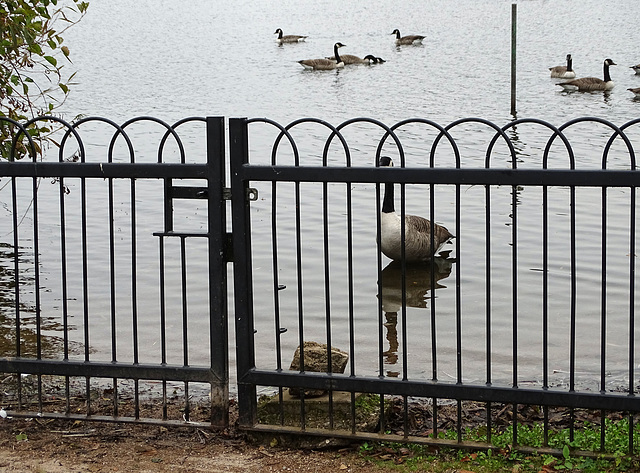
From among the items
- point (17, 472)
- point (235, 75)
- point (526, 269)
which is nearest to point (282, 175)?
point (17, 472)

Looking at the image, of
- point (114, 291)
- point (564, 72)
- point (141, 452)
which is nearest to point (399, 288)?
point (114, 291)

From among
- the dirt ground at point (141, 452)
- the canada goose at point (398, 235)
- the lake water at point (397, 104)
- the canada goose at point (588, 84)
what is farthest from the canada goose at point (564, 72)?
the dirt ground at point (141, 452)

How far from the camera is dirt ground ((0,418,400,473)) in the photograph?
15.9 feet

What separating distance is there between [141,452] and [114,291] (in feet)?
3.63

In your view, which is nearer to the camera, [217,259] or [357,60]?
[217,259]

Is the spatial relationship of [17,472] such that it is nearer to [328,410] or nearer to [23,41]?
[328,410]

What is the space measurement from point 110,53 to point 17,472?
1374 inches

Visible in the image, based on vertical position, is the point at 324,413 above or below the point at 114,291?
below

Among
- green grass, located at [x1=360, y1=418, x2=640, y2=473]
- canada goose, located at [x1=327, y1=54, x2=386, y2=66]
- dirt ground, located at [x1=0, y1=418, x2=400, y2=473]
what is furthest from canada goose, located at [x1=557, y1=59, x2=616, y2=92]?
dirt ground, located at [x1=0, y1=418, x2=400, y2=473]

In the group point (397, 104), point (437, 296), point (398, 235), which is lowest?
point (437, 296)

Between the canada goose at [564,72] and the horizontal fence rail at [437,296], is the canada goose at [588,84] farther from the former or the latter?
the horizontal fence rail at [437,296]

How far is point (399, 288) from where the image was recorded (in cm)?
988

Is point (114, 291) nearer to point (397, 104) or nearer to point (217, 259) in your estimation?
point (217, 259)

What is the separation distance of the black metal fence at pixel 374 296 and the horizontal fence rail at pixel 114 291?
2 cm
